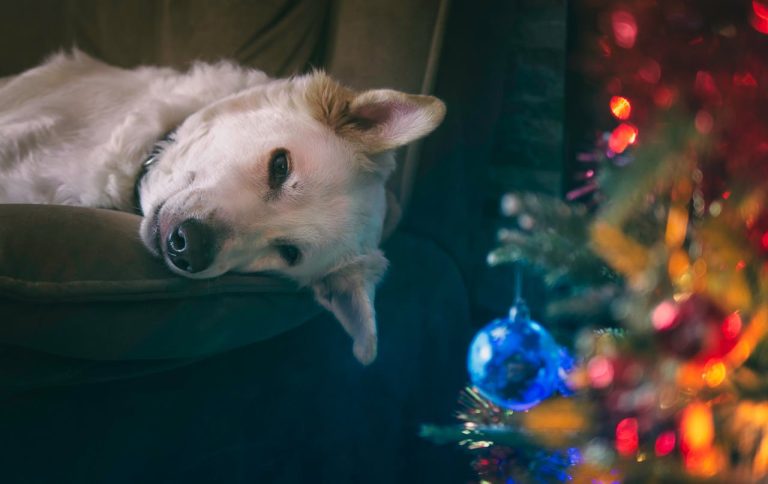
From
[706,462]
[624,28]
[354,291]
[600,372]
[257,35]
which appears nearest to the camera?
[706,462]

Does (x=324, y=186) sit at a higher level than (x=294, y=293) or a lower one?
higher

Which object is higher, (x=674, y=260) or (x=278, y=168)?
(x=674, y=260)

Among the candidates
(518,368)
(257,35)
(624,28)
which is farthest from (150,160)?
(624,28)

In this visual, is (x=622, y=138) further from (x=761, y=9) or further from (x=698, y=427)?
(x=698, y=427)

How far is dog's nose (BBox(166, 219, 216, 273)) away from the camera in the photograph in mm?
1354

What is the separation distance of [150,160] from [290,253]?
0.44m

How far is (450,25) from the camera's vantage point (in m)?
1.91

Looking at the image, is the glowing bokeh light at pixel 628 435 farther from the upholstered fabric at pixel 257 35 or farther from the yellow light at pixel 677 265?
the upholstered fabric at pixel 257 35

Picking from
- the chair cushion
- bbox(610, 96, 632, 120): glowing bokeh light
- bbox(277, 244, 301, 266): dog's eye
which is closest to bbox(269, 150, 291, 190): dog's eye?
bbox(277, 244, 301, 266): dog's eye

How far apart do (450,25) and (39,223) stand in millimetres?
1210

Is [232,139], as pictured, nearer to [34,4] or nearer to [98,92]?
[98,92]

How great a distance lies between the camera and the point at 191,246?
1.38 metres

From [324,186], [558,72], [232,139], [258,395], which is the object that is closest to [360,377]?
[258,395]

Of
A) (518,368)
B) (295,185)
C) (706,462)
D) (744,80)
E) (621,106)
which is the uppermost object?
(744,80)
